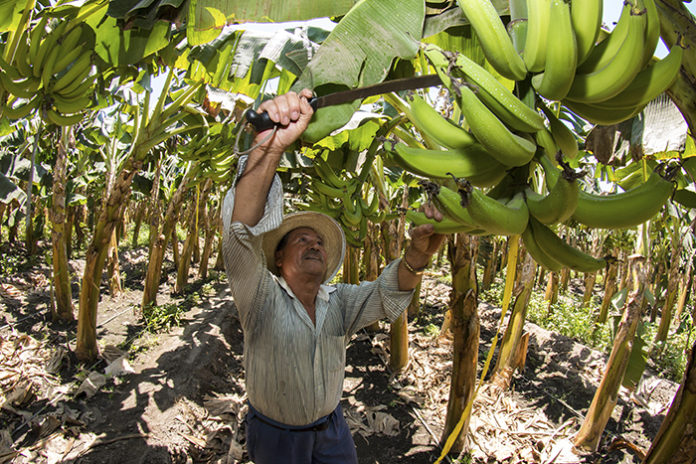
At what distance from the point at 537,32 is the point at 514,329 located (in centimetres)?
396

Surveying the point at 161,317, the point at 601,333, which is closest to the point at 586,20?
the point at 161,317

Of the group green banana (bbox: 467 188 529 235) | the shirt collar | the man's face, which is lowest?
the shirt collar

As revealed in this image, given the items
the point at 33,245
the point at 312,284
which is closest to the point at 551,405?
the point at 312,284

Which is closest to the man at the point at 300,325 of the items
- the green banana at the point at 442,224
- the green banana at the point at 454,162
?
the green banana at the point at 442,224

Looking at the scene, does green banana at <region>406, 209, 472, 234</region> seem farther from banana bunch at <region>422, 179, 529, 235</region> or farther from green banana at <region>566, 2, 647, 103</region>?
green banana at <region>566, 2, 647, 103</region>

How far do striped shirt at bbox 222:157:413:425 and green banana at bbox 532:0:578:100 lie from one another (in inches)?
45.2

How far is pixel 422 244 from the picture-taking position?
164 centimetres

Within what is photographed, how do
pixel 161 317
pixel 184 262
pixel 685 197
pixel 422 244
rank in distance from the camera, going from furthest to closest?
pixel 184 262 < pixel 161 317 < pixel 685 197 < pixel 422 244

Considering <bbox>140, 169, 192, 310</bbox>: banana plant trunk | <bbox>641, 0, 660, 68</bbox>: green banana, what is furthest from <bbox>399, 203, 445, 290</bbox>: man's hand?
<bbox>140, 169, 192, 310</bbox>: banana plant trunk

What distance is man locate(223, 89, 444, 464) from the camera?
1.74 m

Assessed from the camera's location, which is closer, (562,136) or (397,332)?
(562,136)

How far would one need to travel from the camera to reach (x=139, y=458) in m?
3.22

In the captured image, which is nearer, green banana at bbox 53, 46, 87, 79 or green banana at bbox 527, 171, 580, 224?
green banana at bbox 527, 171, 580, 224

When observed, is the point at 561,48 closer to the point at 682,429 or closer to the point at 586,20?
the point at 586,20
